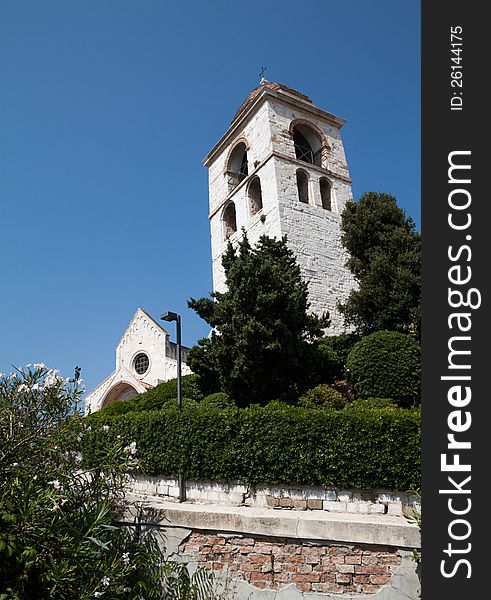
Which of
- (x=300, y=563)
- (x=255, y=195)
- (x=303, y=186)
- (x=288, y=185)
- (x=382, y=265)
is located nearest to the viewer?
(x=300, y=563)

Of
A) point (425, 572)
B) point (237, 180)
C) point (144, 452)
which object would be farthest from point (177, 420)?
point (237, 180)

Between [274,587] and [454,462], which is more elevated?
[454,462]

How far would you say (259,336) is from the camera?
10242 mm

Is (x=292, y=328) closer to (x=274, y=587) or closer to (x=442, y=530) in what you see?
(x=274, y=587)

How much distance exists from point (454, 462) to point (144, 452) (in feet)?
20.7

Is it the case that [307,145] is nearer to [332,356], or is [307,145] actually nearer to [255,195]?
[255,195]

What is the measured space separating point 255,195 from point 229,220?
214 cm

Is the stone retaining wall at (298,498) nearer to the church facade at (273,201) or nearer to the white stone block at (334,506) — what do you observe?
the white stone block at (334,506)

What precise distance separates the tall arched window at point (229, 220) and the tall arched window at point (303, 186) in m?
3.60

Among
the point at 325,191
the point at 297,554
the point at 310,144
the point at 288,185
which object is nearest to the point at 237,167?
the point at 310,144

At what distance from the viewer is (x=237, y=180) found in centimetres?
2203

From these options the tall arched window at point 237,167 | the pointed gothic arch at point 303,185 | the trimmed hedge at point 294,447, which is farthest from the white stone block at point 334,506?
the tall arched window at point 237,167

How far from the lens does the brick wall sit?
488cm

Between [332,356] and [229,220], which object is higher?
[229,220]
